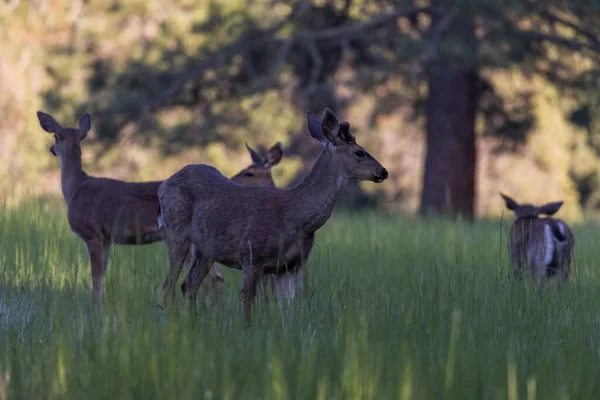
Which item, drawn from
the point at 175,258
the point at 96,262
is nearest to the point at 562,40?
the point at 96,262

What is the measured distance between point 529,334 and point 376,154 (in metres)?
21.9

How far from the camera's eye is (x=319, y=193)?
6773 mm

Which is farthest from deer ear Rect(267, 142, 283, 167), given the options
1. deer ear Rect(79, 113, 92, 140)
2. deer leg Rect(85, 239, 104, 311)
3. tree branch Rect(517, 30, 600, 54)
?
tree branch Rect(517, 30, 600, 54)

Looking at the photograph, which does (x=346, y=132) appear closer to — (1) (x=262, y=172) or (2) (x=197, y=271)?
(2) (x=197, y=271)

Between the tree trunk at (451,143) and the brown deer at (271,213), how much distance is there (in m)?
10.2

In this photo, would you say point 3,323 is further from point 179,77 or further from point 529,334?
point 179,77

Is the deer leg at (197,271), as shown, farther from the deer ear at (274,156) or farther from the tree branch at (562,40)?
the tree branch at (562,40)

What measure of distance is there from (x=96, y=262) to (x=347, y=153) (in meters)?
3.17

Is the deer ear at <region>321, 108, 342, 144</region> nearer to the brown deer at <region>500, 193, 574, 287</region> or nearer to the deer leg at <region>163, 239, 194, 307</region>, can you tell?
the deer leg at <region>163, 239, 194, 307</region>

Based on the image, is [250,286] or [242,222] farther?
[242,222]

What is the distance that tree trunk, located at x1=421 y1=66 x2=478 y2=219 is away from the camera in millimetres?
17266

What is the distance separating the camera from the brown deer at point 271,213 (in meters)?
6.63

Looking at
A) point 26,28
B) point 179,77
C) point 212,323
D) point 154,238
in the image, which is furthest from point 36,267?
point 26,28

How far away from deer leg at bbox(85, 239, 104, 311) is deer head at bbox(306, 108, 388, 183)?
2.78 m
